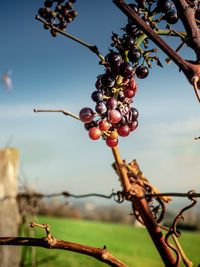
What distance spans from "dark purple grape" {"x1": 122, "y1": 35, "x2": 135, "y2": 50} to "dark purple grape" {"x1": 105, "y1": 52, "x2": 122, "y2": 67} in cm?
3

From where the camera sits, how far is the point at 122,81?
83cm

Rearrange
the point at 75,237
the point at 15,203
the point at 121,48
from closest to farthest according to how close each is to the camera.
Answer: the point at 121,48 < the point at 15,203 < the point at 75,237

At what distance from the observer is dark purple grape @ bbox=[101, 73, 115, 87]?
812 mm

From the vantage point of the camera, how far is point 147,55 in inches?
33.6

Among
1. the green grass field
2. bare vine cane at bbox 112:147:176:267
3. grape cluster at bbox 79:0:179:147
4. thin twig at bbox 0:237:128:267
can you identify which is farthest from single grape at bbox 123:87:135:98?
the green grass field

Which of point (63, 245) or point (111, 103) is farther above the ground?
point (111, 103)

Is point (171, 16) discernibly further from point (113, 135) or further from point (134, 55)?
point (113, 135)

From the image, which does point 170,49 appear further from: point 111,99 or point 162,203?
point 162,203

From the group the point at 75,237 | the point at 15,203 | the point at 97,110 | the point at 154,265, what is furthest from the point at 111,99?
the point at 75,237

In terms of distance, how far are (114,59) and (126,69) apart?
1.3 inches

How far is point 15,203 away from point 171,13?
2.23m

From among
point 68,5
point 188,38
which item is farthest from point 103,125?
point 68,5

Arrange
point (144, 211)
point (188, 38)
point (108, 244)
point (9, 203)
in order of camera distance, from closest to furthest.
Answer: point (188, 38) → point (144, 211) → point (9, 203) → point (108, 244)

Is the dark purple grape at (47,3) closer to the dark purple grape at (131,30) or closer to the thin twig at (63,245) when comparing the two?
the dark purple grape at (131,30)
